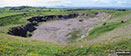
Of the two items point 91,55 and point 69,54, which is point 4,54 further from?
point 91,55

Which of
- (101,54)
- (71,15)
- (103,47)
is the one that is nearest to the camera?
(101,54)

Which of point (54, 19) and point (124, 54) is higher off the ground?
point (124, 54)

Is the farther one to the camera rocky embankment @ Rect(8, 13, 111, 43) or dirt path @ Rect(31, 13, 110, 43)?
dirt path @ Rect(31, 13, 110, 43)

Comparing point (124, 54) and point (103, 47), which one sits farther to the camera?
point (103, 47)

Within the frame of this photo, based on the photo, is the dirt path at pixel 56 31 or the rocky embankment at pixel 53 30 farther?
the dirt path at pixel 56 31

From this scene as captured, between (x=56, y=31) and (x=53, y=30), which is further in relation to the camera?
(x=53, y=30)

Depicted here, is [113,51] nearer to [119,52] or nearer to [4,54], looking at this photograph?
[119,52]

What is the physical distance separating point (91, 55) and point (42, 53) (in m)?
8.09

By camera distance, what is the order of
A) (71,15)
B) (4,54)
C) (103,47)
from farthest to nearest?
(71,15), (103,47), (4,54)

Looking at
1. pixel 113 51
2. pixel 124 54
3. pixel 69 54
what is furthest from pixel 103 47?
pixel 69 54

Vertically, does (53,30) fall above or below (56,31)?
above

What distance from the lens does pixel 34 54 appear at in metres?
17.0

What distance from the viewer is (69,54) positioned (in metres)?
17.7

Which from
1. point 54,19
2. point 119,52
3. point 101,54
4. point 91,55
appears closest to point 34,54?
point 91,55
